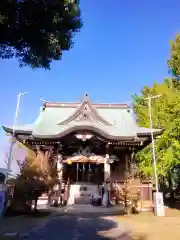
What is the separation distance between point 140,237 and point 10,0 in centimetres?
805

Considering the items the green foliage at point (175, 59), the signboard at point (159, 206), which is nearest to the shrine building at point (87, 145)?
the signboard at point (159, 206)

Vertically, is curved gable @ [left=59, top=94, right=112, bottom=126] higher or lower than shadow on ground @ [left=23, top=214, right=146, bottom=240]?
higher

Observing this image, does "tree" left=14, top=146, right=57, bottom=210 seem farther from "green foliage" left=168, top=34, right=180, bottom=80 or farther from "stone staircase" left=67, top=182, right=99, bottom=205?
"green foliage" left=168, top=34, right=180, bottom=80

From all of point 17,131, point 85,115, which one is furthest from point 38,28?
point 85,115

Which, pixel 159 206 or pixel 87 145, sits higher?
pixel 87 145

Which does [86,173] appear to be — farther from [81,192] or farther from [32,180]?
[32,180]

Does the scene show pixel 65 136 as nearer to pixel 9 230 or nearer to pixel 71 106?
pixel 71 106

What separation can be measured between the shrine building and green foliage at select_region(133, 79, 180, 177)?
1.11 metres

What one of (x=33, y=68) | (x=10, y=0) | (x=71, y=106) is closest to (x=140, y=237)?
(x=33, y=68)

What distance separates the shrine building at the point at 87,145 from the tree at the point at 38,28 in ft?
41.2

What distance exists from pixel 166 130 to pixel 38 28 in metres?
16.0

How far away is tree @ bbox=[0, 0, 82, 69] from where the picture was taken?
20.4 feet

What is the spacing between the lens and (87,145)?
70.4ft

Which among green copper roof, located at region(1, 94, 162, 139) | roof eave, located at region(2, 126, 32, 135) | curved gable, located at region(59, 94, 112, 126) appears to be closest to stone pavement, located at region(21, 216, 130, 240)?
green copper roof, located at region(1, 94, 162, 139)
